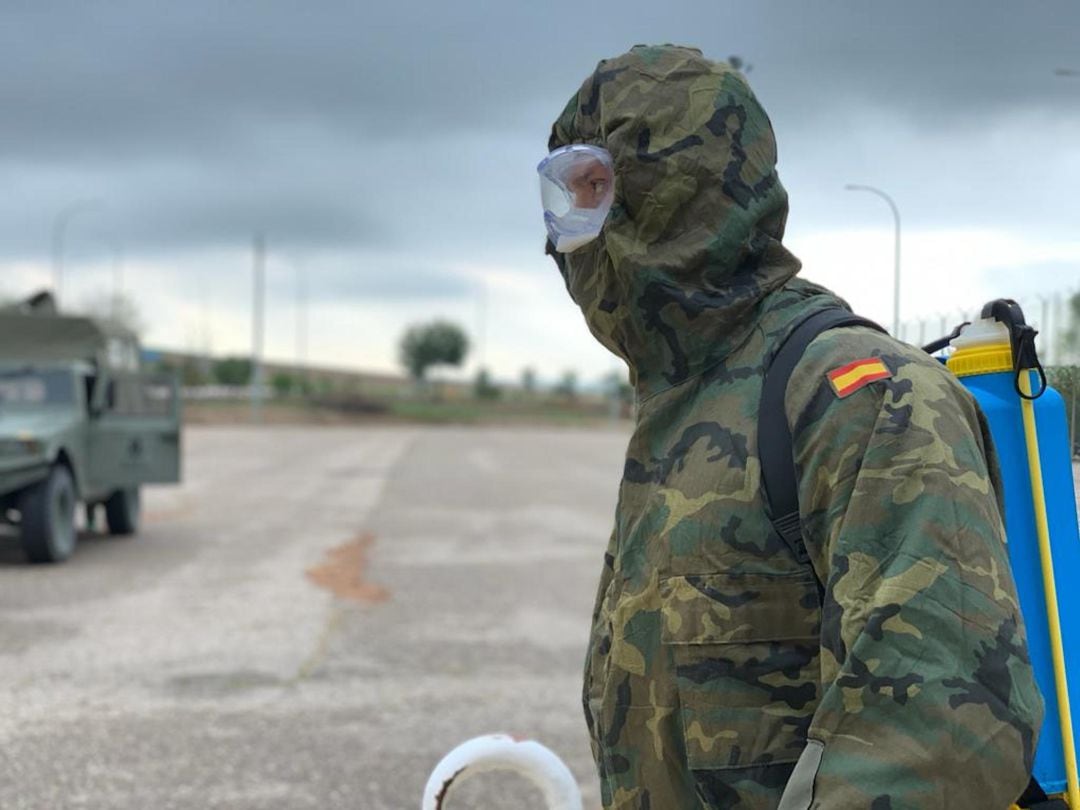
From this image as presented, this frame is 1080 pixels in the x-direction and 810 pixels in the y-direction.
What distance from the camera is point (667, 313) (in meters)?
1.49

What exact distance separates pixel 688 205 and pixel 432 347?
8162 cm

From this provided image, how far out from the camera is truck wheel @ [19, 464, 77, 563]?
30.7ft

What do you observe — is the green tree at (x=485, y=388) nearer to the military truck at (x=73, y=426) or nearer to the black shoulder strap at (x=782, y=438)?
the military truck at (x=73, y=426)

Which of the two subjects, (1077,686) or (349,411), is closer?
(1077,686)

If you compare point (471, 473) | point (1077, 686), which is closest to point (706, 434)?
point (1077, 686)

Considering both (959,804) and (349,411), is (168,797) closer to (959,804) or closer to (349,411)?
(959,804)

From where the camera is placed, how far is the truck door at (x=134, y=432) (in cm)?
1109

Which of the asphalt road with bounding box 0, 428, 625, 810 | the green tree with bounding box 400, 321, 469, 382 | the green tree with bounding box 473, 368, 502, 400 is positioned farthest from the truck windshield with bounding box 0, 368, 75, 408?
the green tree with bounding box 400, 321, 469, 382

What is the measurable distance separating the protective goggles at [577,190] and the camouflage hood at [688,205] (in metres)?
0.02

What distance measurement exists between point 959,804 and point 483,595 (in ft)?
23.8

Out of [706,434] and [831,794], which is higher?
[706,434]

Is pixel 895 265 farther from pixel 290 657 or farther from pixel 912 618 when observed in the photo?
pixel 290 657

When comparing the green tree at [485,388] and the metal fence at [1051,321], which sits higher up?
the metal fence at [1051,321]

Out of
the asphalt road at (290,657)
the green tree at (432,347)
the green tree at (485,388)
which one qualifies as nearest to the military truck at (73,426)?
the asphalt road at (290,657)
